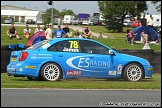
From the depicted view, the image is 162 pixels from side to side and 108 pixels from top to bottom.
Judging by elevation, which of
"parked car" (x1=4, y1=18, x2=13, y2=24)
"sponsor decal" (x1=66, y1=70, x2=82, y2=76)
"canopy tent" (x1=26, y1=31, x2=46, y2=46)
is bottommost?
"sponsor decal" (x1=66, y1=70, x2=82, y2=76)

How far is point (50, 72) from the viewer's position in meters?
12.8

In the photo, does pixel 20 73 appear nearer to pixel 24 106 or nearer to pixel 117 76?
pixel 117 76

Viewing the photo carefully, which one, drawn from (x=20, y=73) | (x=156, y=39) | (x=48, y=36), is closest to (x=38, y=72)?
(x=20, y=73)

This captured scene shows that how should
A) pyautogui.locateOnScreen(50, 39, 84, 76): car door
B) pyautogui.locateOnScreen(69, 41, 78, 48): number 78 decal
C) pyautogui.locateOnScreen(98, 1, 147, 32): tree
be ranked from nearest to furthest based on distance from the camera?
1. pyautogui.locateOnScreen(50, 39, 84, 76): car door
2. pyautogui.locateOnScreen(69, 41, 78, 48): number 78 decal
3. pyautogui.locateOnScreen(98, 1, 147, 32): tree

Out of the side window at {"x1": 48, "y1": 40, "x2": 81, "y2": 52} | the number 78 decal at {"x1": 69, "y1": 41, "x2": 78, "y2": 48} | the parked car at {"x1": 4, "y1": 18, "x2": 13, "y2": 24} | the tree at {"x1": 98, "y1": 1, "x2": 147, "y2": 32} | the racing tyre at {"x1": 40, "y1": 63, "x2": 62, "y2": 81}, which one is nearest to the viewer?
the racing tyre at {"x1": 40, "y1": 63, "x2": 62, "y2": 81}

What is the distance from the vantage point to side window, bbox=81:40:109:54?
13.4 m

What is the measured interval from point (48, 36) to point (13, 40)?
564 centimetres

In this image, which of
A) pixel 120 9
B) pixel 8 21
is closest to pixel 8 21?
pixel 8 21

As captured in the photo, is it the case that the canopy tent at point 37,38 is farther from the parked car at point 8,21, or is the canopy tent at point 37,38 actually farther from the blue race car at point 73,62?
the parked car at point 8,21

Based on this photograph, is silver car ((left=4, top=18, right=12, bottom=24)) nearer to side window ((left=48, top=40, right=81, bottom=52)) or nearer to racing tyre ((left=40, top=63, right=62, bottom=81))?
side window ((left=48, top=40, right=81, bottom=52))

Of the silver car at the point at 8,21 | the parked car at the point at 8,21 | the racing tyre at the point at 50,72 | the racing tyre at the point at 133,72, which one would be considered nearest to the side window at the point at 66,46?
the racing tyre at the point at 50,72

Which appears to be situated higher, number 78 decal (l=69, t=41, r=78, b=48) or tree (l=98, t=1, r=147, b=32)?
tree (l=98, t=1, r=147, b=32)

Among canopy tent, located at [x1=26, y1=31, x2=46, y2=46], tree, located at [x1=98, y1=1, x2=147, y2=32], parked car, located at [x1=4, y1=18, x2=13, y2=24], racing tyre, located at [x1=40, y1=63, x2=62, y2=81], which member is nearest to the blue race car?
racing tyre, located at [x1=40, y1=63, x2=62, y2=81]

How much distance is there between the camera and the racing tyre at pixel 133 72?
43.8 ft
